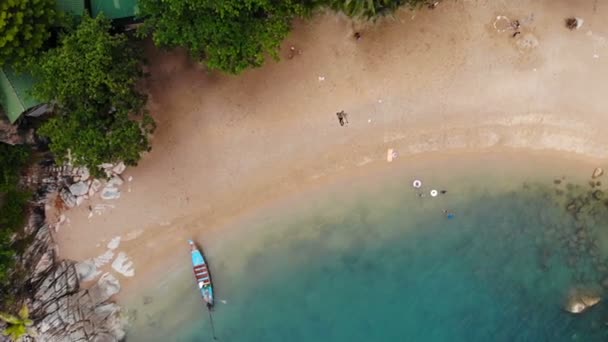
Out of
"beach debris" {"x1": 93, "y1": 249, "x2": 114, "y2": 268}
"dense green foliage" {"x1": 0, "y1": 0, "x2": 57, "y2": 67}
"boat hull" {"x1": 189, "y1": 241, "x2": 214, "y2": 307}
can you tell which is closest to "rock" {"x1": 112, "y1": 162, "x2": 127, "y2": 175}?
"beach debris" {"x1": 93, "y1": 249, "x2": 114, "y2": 268}

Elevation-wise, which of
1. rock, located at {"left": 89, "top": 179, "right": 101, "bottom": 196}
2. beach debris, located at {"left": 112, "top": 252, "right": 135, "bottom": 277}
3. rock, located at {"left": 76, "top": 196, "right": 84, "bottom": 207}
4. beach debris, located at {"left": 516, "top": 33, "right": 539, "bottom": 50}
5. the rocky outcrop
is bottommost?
the rocky outcrop

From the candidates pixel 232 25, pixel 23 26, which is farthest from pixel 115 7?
pixel 232 25

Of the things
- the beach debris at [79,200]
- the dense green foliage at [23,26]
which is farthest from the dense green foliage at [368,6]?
the beach debris at [79,200]

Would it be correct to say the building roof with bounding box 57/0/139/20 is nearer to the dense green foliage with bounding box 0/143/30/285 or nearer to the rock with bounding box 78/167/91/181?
the dense green foliage with bounding box 0/143/30/285

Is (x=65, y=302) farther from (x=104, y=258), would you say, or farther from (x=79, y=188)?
(x=79, y=188)

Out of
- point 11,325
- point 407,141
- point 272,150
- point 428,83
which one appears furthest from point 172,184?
point 428,83

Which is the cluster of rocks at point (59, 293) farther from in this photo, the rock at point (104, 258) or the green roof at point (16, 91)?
the green roof at point (16, 91)
